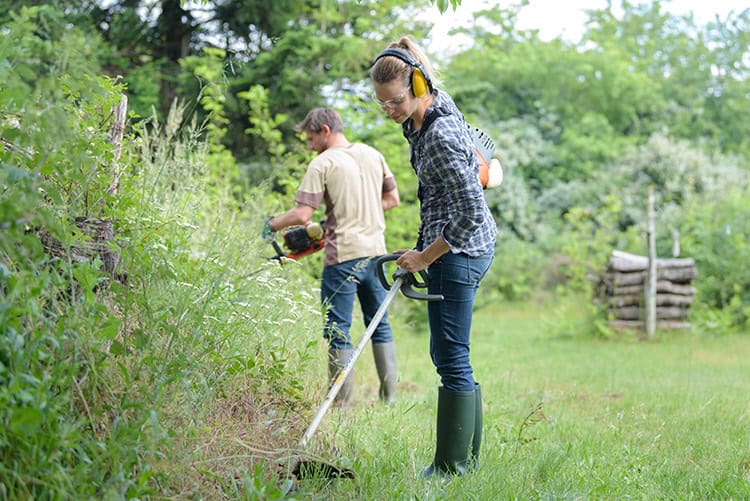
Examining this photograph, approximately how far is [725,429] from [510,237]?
11.5 meters

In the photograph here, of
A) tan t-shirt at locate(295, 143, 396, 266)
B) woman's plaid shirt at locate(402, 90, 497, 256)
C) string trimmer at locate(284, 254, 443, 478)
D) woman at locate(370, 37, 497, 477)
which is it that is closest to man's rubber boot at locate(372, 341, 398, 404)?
tan t-shirt at locate(295, 143, 396, 266)

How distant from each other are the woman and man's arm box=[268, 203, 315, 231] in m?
1.44

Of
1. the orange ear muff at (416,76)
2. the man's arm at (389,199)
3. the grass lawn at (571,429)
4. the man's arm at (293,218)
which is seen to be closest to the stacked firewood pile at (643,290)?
the grass lawn at (571,429)

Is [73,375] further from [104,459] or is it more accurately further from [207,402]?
[207,402]

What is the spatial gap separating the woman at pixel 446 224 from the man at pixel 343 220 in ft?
Answer: 4.55

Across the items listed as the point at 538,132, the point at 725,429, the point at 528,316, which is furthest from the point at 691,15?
the point at 725,429

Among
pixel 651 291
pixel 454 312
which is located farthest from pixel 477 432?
pixel 651 291

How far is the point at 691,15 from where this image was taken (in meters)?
25.0

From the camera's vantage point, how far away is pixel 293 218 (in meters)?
4.73

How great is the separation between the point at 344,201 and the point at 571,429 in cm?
177

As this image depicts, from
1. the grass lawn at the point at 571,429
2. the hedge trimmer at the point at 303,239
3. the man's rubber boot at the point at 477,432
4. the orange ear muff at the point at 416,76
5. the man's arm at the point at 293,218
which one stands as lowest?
the grass lawn at the point at 571,429

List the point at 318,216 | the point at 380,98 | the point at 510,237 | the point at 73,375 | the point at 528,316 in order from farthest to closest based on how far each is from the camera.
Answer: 1. the point at 510,237
2. the point at 528,316
3. the point at 318,216
4. the point at 380,98
5. the point at 73,375

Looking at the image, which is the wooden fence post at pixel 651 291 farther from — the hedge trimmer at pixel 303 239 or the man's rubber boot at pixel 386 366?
the hedge trimmer at pixel 303 239

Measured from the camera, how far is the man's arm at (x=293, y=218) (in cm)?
471
